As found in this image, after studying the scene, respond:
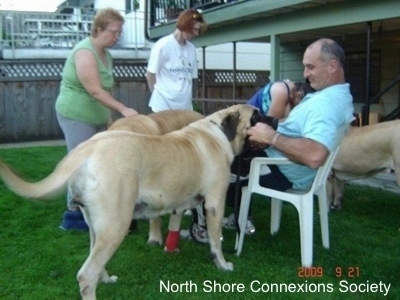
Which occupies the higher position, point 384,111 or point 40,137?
point 384,111

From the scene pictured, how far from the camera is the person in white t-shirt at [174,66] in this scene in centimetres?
519

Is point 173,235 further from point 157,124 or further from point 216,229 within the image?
point 157,124

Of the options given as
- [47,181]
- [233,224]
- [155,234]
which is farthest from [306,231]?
[47,181]

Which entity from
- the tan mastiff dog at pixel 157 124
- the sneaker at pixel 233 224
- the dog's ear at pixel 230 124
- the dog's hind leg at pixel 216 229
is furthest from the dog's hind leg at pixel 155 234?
the dog's ear at pixel 230 124

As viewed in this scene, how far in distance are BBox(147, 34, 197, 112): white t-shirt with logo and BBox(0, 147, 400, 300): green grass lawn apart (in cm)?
118

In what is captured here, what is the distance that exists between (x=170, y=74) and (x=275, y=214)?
5.46 feet

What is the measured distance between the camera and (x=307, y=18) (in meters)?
7.76

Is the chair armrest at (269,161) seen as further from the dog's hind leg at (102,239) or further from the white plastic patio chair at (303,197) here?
the dog's hind leg at (102,239)

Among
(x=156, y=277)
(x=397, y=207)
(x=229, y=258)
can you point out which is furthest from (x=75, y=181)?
(x=397, y=207)

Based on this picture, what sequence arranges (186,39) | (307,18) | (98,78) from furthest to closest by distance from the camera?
(307,18)
(186,39)
(98,78)

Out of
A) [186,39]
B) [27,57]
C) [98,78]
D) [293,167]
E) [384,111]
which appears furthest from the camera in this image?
[27,57]

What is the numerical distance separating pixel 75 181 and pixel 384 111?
8.34 meters

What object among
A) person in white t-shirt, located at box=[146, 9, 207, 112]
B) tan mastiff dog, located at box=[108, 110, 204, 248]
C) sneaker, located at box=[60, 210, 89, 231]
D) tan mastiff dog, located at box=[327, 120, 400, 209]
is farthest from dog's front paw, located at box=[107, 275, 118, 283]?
tan mastiff dog, located at box=[327, 120, 400, 209]

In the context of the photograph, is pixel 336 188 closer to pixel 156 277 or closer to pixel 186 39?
pixel 186 39
